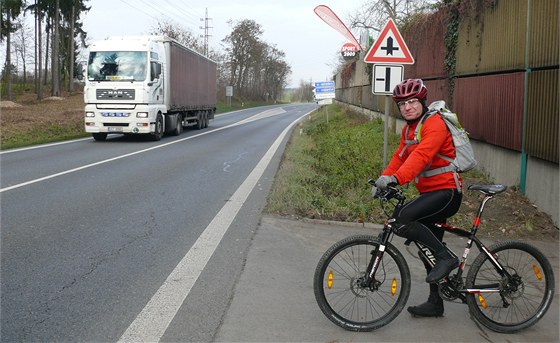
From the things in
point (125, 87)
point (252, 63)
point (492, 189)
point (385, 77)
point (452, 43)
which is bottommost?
point (492, 189)

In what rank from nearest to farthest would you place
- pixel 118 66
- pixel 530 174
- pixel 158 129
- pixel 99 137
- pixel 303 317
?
pixel 303 317
pixel 530 174
pixel 118 66
pixel 99 137
pixel 158 129

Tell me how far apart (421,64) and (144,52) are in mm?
9465

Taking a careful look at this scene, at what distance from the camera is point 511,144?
28.1 feet

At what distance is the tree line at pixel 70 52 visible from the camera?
46500mm

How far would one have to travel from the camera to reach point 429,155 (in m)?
3.78

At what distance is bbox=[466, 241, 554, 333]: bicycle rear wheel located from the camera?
4055mm

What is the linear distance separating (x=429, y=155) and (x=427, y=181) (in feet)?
0.91

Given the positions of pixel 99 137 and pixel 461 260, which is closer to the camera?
pixel 461 260

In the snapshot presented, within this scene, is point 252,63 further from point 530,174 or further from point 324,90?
point 530,174

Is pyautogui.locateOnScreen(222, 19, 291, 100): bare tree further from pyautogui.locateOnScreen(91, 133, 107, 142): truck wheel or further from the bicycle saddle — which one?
the bicycle saddle

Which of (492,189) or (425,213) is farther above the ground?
(492,189)

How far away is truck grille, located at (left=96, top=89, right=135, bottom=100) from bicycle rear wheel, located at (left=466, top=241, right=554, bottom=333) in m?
16.7

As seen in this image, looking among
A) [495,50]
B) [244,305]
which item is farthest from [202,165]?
[244,305]

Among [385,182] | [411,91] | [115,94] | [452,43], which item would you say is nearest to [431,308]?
[385,182]
